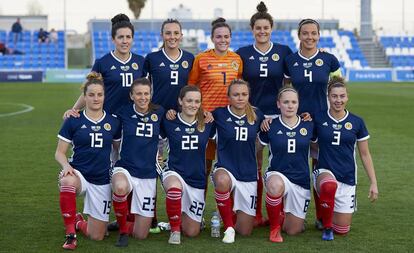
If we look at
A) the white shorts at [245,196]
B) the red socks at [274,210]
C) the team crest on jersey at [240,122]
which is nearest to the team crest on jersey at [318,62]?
the team crest on jersey at [240,122]

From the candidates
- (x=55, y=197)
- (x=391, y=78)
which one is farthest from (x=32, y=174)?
(x=391, y=78)

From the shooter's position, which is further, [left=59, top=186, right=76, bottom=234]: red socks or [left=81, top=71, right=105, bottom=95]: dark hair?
[left=81, top=71, right=105, bottom=95]: dark hair

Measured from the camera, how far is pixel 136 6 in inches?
2579

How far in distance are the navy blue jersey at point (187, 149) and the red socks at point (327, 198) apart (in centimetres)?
97

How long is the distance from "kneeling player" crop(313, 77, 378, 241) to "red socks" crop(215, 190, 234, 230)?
0.74m

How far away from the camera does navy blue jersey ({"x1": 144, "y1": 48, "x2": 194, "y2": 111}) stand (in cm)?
641

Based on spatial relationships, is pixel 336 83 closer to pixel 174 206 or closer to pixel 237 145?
pixel 237 145

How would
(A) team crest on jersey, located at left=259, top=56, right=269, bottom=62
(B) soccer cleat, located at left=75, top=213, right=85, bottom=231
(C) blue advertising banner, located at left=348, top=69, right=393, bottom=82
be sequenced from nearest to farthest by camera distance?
(B) soccer cleat, located at left=75, top=213, right=85, bottom=231, (A) team crest on jersey, located at left=259, top=56, right=269, bottom=62, (C) blue advertising banner, located at left=348, top=69, right=393, bottom=82

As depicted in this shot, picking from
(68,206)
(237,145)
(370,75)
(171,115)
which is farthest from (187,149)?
(370,75)

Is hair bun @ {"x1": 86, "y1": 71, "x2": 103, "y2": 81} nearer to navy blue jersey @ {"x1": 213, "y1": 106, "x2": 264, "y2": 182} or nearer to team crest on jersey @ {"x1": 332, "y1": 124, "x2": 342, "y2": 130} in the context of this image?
navy blue jersey @ {"x1": 213, "y1": 106, "x2": 264, "y2": 182}

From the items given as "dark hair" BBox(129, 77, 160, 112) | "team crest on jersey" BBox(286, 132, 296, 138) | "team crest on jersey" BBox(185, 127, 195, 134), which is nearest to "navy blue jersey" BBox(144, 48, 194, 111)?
"dark hair" BBox(129, 77, 160, 112)

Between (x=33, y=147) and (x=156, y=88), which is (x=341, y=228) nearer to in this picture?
(x=156, y=88)

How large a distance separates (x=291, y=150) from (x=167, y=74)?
128 cm

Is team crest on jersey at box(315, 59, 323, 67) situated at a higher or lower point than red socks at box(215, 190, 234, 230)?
higher
